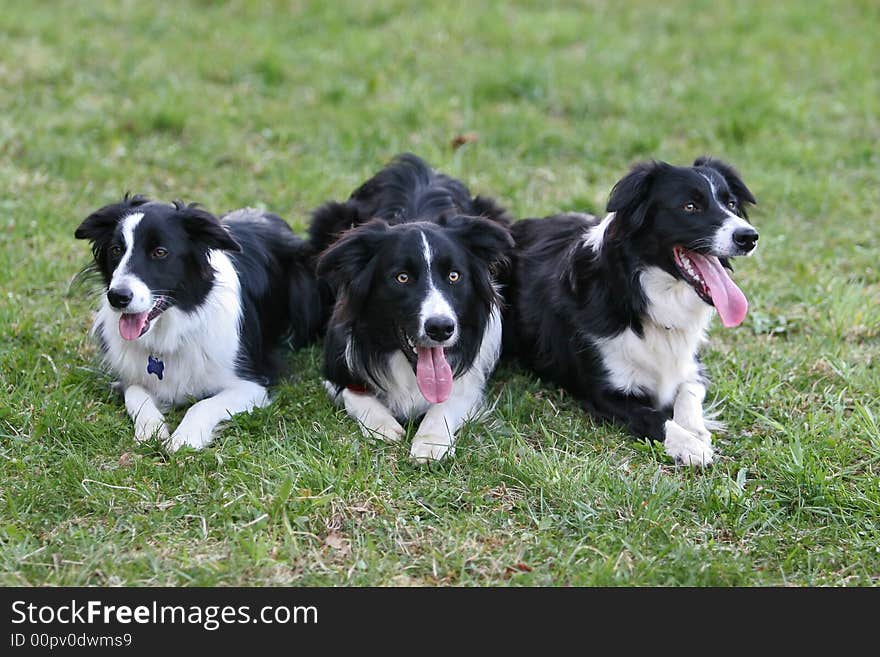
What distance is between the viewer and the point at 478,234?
194 inches

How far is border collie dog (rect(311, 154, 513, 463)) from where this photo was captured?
15.4 feet

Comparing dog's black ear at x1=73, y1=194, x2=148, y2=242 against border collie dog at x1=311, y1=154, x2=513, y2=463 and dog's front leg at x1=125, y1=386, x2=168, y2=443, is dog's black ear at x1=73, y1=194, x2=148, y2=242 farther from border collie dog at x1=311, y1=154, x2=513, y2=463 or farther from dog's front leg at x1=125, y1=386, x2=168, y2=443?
border collie dog at x1=311, y1=154, x2=513, y2=463

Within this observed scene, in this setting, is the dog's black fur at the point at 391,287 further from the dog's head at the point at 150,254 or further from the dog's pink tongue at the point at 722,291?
the dog's pink tongue at the point at 722,291

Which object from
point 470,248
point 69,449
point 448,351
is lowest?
point 69,449

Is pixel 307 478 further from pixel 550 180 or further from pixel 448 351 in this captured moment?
pixel 550 180

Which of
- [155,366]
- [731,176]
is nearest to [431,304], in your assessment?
[155,366]

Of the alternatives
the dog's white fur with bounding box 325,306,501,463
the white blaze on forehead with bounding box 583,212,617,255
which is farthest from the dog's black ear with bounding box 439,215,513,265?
the white blaze on forehead with bounding box 583,212,617,255

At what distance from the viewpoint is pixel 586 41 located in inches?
423

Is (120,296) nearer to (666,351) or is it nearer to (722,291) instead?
(666,351)

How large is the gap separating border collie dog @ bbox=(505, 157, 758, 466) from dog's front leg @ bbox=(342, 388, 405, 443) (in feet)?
3.22

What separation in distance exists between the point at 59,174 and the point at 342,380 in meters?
3.82

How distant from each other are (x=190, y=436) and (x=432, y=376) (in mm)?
1162

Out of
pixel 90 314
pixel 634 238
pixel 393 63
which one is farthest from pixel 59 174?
pixel 634 238

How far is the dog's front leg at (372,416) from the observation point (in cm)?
489
